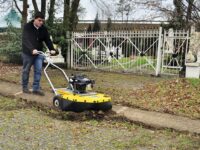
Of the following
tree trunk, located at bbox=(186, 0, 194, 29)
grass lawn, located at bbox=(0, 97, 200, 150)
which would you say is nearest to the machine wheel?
grass lawn, located at bbox=(0, 97, 200, 150)

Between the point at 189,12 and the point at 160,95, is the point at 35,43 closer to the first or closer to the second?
the point at 160,95

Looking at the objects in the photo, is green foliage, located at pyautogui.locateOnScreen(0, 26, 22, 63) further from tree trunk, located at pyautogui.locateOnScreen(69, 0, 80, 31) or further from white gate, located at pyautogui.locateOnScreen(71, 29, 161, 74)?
white gate, located at pyautogui.locateOnScreen(71, 29, 161, 74)

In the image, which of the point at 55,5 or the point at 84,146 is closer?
the point at 84,146

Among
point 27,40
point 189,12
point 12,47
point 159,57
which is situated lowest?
point 159,57

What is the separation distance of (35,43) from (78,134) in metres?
3.42

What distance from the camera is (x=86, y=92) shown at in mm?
7594

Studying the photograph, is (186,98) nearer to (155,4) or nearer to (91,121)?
(91,121)

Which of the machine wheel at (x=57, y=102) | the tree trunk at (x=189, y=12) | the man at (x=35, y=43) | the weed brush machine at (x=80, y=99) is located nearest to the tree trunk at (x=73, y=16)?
the tree trunk at (x=189, y=12)

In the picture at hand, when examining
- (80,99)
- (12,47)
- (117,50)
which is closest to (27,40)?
(80,99)

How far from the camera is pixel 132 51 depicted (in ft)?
52.1

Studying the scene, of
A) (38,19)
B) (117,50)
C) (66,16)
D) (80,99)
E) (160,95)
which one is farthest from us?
(66,16)

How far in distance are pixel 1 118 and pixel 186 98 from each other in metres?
4.06

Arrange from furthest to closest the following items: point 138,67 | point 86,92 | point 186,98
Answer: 1. point 138,67
2. point 186,98
3. point 86,92

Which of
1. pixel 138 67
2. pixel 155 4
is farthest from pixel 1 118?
pixel 155 4
